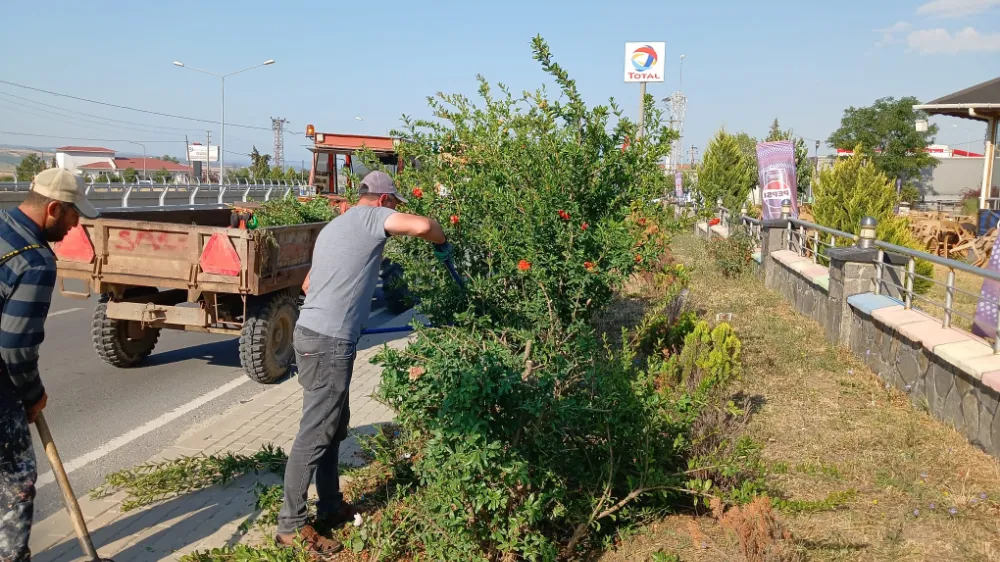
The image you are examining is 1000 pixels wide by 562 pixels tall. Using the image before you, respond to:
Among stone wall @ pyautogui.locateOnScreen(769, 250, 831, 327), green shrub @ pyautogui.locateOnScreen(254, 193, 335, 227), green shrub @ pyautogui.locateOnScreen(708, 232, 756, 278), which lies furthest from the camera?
green shrub @ pyautogui.locateOnScreen(708, 232, 756, 278)

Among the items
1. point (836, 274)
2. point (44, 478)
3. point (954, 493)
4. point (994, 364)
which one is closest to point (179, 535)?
point (44, 478)

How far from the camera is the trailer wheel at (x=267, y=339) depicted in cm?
731

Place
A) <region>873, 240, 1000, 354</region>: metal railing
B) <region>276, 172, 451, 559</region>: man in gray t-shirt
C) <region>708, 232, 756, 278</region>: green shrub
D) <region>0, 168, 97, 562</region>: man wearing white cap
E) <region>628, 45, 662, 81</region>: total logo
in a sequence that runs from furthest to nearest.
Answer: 1. <region>628, 45, 662, 81</region>: total logo
2. <region>708, 232, 756, 278</region>: green shrub
3. <region>873, 240, 1000, 354</region>: metal railing
4. <region>276, 172, 451, 559</region>: man in gray t-shirt
5. <region>0, 168, 97, 562</region>: man wearing white cap

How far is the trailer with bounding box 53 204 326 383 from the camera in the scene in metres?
7.03

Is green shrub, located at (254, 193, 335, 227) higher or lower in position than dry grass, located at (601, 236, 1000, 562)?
higher

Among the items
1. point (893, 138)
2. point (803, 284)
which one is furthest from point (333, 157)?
point (893, 138)

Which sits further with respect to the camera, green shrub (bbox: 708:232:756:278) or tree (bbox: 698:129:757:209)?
tree (bbox: 698:129:757:209)

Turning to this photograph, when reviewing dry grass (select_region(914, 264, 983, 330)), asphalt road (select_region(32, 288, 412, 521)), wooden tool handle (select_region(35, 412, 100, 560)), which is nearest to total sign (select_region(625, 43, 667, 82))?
dry grass (select_region(914, 264, 983, 330))

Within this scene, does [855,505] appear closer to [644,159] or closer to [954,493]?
[954,493]

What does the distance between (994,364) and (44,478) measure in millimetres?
6249

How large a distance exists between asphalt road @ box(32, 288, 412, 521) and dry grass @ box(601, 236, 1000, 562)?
3701 millimetres

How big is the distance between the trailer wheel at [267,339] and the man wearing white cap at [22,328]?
12.9 ft

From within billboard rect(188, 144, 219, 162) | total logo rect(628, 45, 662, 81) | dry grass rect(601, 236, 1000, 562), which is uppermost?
billboard rect(188, 144, 219, 162)

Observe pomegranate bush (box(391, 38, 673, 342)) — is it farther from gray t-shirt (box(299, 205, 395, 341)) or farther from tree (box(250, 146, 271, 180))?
tree (box(250, 146, 271, 180))
